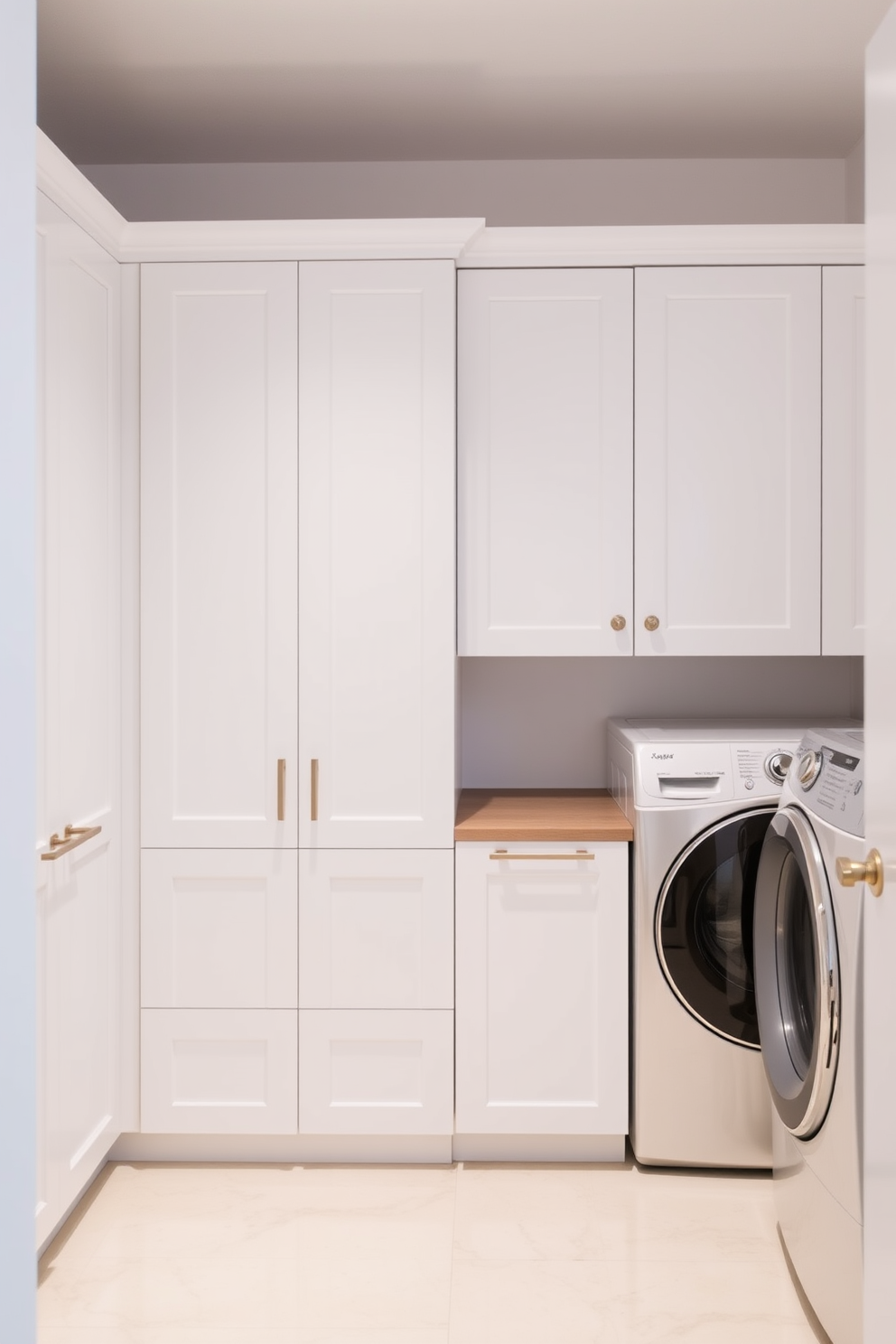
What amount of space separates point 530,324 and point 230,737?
126cm

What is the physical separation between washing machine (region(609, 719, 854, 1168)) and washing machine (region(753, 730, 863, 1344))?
0.60 ft

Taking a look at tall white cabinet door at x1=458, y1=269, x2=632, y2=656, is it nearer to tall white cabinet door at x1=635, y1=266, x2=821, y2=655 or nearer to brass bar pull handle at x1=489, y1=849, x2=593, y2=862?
tall white cabinet door at x1=635, y1=266, x2=821, y2=655

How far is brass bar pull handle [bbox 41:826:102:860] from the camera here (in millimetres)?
2004

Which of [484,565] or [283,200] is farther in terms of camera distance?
[283,200]

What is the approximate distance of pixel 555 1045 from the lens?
2.43 metres

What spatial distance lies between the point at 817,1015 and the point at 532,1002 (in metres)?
0.82

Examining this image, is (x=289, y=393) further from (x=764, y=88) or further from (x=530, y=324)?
(x=764, y=88)

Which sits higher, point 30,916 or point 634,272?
point 634,272

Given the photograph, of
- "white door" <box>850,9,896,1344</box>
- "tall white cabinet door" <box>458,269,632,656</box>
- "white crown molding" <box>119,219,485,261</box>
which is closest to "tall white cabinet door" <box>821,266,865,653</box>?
"tall white cabinet door" <box>458,269,632,656</box>

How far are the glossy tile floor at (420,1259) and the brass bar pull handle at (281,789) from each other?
0.88m

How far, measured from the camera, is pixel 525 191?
2904mm

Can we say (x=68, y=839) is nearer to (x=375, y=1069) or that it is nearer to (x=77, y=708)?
(x=77, y=708)

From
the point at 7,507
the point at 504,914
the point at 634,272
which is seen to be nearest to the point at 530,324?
the point at 634,272

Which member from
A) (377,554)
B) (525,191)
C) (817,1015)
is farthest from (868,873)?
(525,191)
